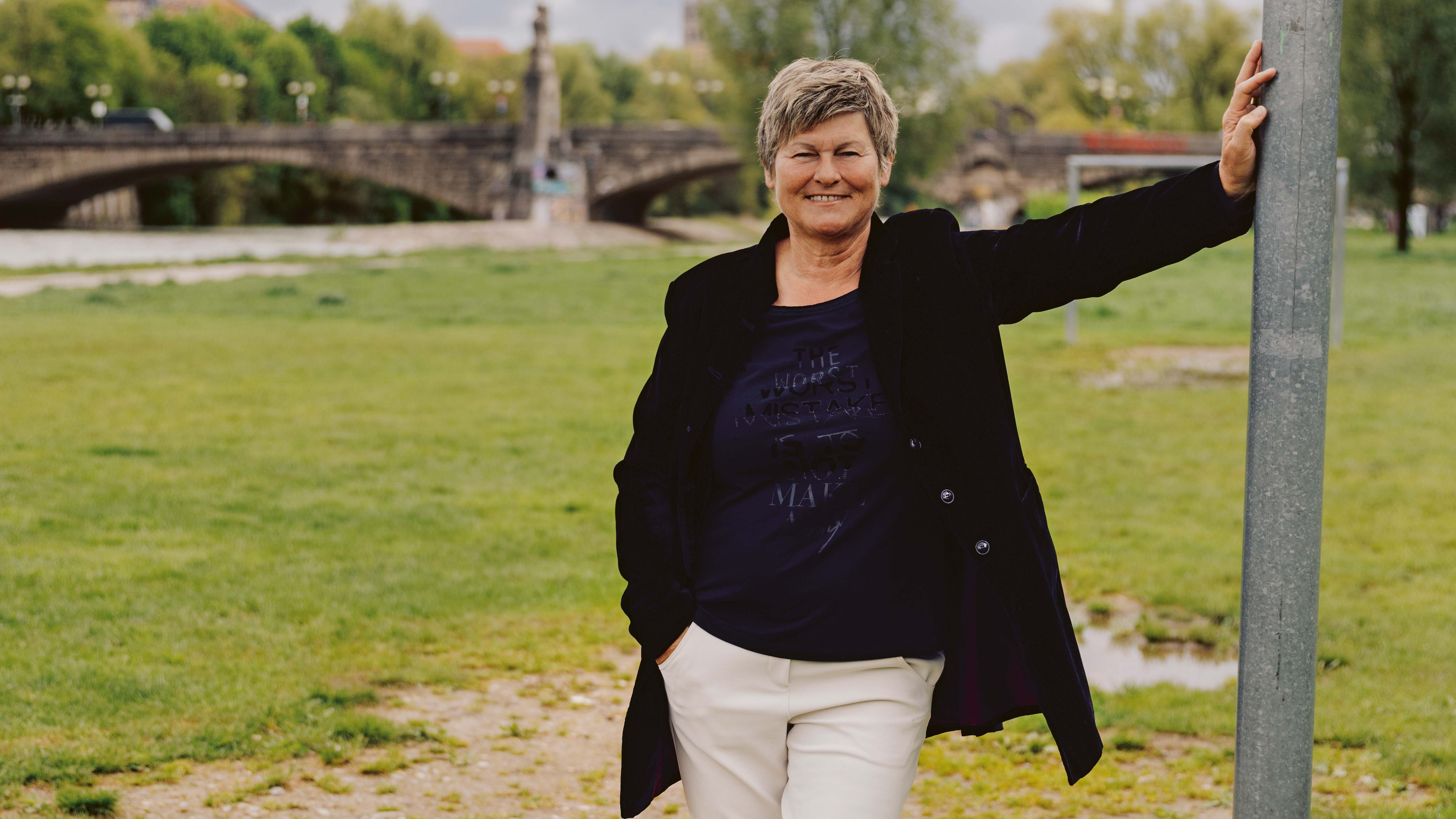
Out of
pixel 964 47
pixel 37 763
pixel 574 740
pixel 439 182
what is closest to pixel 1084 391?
pixel 574 740

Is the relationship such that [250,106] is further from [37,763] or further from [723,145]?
[37,763]

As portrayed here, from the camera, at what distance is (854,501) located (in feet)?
8.21

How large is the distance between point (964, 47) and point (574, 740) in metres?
42.8

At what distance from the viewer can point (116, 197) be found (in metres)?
79.4

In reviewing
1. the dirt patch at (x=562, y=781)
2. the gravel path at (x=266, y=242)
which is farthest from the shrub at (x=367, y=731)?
the gravel path at (x=266, y=242)

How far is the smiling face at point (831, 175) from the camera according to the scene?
252 cm

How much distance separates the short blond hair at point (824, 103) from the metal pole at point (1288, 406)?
0.68 metres

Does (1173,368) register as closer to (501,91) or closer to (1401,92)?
(1401,92)

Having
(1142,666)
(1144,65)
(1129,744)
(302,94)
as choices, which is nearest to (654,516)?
(1129,744)

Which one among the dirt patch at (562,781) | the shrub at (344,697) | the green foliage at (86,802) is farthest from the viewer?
the shrub at (344,697)

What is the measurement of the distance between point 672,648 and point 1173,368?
13906 mm

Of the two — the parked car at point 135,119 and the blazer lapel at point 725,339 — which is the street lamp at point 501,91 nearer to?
the parked car at point 135,119

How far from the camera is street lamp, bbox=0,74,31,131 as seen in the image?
72.6 meters

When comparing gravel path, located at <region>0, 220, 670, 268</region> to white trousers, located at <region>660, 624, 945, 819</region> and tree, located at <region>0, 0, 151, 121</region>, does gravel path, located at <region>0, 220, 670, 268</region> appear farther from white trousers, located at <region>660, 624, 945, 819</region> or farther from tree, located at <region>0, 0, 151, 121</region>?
white trousers, located at <region>660, 624, 945, 819</region>
